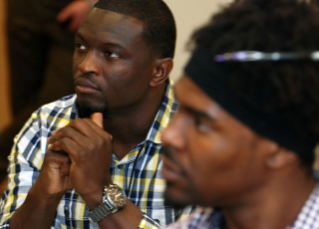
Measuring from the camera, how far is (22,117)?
8.36ft

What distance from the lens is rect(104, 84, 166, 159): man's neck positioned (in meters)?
1.68

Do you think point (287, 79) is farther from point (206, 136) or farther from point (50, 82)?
point (50, 82)

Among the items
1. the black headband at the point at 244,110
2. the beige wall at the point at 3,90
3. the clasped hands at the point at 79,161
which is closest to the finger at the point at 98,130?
the clasped hands at the point at 79,161

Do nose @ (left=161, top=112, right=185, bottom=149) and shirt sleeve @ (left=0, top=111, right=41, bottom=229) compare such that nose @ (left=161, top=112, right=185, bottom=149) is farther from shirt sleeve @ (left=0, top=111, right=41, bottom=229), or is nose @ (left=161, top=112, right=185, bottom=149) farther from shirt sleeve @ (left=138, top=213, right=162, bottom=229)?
shirt sleeve @ (left=0, top=111, right=41, bottom=229)

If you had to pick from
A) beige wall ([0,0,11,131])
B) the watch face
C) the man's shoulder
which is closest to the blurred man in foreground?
the watch face

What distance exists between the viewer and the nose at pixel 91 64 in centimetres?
157

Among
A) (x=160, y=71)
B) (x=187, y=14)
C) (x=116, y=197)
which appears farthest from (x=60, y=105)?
(x=187, y=14)

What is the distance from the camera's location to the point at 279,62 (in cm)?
84

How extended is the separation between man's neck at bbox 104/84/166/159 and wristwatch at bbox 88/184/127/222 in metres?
0.34

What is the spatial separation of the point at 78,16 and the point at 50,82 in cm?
44

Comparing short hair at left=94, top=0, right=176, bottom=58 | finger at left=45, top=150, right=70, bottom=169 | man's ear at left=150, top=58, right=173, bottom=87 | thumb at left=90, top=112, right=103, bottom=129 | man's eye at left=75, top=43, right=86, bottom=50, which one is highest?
short hair at left=94, top=0, right=176, bottom=58

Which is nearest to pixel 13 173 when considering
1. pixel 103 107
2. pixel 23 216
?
pixel 23 216

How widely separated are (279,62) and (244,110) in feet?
0.40

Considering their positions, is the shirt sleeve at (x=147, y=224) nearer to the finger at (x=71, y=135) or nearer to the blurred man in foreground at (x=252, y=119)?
the finger at (x=71, y=135)
